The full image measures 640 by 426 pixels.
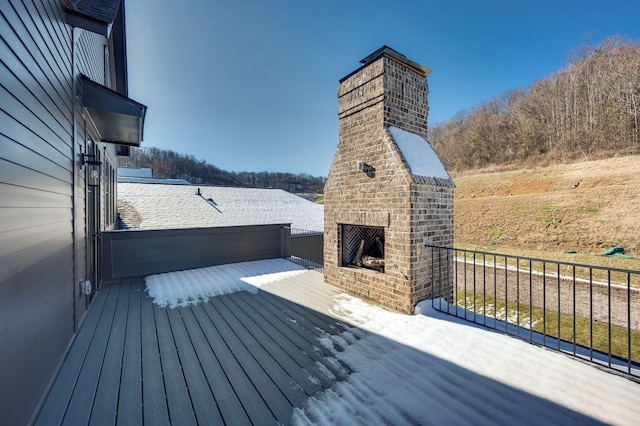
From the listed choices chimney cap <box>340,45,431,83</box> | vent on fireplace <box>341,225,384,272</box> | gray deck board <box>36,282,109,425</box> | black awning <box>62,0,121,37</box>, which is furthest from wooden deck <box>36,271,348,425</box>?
chimney cap <box>340,45,431,83</box>

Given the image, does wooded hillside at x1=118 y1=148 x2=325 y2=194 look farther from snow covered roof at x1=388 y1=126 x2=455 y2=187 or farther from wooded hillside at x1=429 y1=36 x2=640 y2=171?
snow covered roof at x1=388 y1=126 x2=455 y2=187

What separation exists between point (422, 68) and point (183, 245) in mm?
6803

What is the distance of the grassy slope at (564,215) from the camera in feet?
33.6

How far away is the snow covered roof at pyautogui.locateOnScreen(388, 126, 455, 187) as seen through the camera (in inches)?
149

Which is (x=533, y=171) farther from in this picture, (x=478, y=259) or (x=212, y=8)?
(x=212, y=8)

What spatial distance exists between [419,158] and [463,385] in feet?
10.1

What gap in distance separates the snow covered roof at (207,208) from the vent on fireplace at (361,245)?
5624 mm

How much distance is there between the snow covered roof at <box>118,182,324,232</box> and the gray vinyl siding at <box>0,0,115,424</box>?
5519 millimetres

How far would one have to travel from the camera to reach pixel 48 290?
2230 millimetres

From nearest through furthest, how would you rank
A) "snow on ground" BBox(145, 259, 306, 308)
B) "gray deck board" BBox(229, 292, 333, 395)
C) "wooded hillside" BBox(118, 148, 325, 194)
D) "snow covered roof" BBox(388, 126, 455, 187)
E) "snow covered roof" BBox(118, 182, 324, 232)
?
"gray deck board" BBox(229, 292, 333, 395) < "snow covered roof" BBox(388, 126, 455, 187) < "snow on ground" BBox(145, 259, 306, 308) < "snow covered roof" BBox(118, 182, 324, 232) < "wooded hillside" BBox(118, 148, 325, 194)

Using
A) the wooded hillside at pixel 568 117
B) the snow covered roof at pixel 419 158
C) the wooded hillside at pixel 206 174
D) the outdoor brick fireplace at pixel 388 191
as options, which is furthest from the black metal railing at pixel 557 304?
the wooded hillside at pixel 206 174

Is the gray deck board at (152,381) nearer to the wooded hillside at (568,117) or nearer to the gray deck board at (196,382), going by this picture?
the gray deck board at (196,382)

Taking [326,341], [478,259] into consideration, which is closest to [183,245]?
[326,341]

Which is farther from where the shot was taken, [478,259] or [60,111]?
[478,259]
